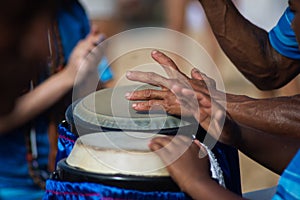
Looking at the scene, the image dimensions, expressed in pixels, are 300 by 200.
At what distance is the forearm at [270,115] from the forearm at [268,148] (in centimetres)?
19

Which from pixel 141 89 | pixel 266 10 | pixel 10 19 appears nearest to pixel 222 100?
pixel 141 89

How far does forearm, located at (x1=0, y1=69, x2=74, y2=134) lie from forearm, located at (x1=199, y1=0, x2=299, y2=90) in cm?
67

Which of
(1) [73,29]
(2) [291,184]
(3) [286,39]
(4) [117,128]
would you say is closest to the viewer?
(2) [291,184]

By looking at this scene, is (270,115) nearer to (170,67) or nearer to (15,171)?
(170,67)

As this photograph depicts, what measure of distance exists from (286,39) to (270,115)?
45cm

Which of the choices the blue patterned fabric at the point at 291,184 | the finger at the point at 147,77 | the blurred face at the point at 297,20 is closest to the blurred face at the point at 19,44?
the blue patterned fabric at the point at 291,184

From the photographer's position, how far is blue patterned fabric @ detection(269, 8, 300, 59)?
281 cm

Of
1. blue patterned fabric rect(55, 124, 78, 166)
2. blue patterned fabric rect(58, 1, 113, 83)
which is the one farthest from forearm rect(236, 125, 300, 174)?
blue patterned fabric rect(58, 1, 113, 83)

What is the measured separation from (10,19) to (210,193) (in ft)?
2.74

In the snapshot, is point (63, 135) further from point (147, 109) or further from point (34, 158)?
point (34, 158)

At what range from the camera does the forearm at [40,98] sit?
300cm

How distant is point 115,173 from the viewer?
74.7 inches

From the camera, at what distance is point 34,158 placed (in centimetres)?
306

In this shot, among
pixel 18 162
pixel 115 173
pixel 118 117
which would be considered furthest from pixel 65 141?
pixel 18 162
